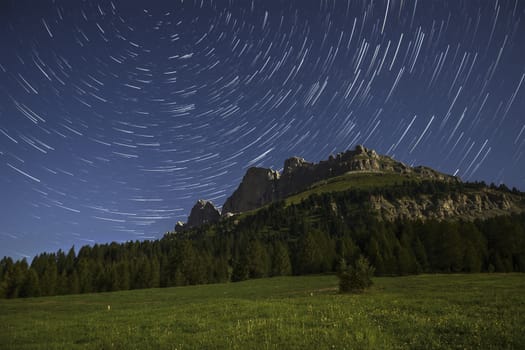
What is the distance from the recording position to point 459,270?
281 feet

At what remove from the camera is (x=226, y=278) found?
370ft

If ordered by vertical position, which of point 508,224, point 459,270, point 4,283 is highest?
point 508,224

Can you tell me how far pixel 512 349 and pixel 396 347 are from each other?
131 inches

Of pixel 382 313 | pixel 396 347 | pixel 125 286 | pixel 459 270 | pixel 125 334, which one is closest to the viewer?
pixel 396 347

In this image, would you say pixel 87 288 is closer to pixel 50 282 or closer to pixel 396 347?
pixel 50 282

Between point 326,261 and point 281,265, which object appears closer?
point 326,261

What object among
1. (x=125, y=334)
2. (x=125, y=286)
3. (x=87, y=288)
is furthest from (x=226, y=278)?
(x=125, y=334)

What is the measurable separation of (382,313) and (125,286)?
10031cm

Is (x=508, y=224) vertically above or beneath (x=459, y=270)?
above

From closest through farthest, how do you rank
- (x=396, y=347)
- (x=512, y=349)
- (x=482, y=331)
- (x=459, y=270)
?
1. (x=512, y=349)
2. (x=396, y=347)
3. (x=482, y=331)
4. (x=459, y=270)

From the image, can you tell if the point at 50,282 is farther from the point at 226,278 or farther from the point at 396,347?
the point at 396,347

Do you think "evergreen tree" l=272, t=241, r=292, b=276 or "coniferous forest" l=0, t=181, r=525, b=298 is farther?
"evergreen tree" l=272, t=241, r=292, b=276

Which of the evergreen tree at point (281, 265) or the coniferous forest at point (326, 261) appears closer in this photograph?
the coniferous forest at point (326, 261)

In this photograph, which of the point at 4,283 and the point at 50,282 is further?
the point at 50,282
